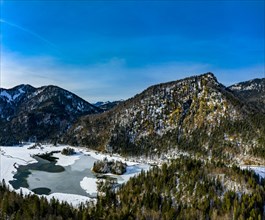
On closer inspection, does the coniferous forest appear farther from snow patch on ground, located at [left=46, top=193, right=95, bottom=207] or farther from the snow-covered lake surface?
the snow-covered lake surface

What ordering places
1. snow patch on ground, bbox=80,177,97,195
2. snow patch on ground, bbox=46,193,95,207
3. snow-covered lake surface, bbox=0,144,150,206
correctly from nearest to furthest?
1. snow patch on ground, bbox=46,193,95,207
2. snow-covered lake surface, bbox=0,144,150,206
3. snow patch on ground, bbox=80,177,97,195

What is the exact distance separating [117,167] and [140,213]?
224 feet

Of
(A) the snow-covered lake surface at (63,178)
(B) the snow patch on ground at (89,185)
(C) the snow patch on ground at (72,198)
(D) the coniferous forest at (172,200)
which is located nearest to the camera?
(D) the coniferous forest at (172,200)

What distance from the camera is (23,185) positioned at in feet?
411

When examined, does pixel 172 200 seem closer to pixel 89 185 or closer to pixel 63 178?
pixel 89 185

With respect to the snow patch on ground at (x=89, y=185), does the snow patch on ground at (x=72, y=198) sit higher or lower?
lower

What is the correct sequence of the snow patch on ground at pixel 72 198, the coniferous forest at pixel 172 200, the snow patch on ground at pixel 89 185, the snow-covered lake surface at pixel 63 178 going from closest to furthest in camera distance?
the coniferous forest at pixel 172 200 → the snow patch on ground at pixel 72 198 → the snow-covered lake surface at pixel 63 178 → the snow patch on ground at pixel 89 185

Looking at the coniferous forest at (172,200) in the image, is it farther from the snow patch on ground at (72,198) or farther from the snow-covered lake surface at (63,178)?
the snow-covered lake surface at (63,178)

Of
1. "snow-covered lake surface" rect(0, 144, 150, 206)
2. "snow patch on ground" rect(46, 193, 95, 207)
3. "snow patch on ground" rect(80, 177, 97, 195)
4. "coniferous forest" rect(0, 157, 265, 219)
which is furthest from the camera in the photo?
"snow patch on ground" rect(80, 177, 97, 195)

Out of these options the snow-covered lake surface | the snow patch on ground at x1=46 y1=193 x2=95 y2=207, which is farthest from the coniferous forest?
the snow-covered lake surface

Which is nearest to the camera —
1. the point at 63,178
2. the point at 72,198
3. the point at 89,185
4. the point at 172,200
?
the point at 172,200

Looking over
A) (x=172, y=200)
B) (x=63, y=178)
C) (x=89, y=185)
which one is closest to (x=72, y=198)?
(x=89, y=185)

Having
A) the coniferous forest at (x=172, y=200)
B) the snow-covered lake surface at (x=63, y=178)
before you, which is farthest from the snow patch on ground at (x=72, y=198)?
the coniferous forest at (x=172, y=200)

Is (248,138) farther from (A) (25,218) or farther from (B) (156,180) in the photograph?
(A) (25,218)
